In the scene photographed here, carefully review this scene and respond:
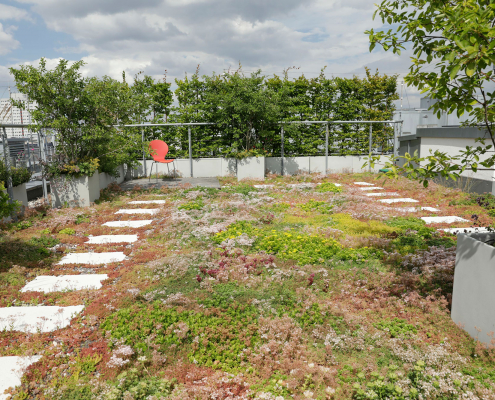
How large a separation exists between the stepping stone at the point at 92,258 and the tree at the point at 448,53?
401 centimetres

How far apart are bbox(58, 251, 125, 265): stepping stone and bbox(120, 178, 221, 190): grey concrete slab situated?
18.6 feet

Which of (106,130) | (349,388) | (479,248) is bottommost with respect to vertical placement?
(349,388)

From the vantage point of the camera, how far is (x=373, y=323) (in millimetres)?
3371

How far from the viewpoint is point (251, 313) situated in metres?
3.53

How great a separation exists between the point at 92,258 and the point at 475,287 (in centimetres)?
485

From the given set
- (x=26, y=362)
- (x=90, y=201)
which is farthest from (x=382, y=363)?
(x=90, y=201)

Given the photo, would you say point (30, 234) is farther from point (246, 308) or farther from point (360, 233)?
point (360, 233)

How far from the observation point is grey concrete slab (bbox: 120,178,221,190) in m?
11.2

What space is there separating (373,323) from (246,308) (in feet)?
4.17

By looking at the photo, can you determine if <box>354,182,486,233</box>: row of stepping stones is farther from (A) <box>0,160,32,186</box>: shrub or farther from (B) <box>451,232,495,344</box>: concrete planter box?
(A) <box>0,160,32,186</box>: shrub

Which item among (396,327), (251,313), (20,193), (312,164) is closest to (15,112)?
(20,193)

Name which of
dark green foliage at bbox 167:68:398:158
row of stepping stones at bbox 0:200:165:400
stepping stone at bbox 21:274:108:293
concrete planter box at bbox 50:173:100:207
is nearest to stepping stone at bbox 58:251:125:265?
row of stepping stones at bbox 0:200:165:400

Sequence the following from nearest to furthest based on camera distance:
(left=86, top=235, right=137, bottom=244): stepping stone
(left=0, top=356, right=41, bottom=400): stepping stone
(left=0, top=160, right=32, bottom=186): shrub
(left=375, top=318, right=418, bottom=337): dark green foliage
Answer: (left=0, top=356, right=41, bottom=400): stepping stone
(left=375, top=318, right=418, bottom=337): dark green foliage
(left=86, top=235, right=137, bottom=244): stepping stone
(left=0, top=160, right=32, bottom=186): shrub

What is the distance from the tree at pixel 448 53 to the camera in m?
2.08
